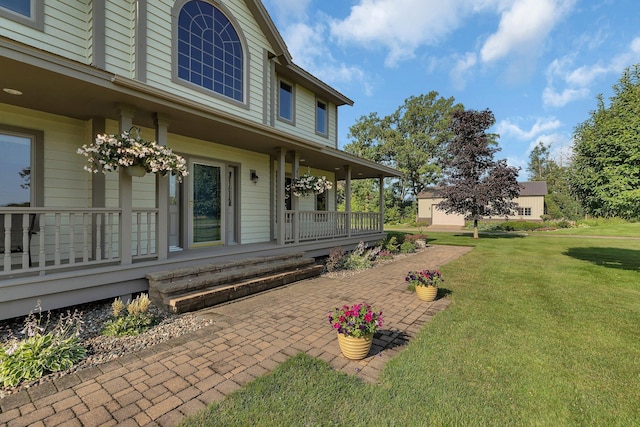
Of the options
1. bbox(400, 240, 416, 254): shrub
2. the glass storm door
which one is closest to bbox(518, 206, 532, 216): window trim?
bbox(400, 240, 416, 254): shrub

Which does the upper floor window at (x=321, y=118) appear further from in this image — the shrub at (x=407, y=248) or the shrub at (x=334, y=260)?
the shrub at (x=407, y=248)

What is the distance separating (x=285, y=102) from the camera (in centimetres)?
975

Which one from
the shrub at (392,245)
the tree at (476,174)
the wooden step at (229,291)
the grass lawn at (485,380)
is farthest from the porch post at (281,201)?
the tree at (476,174)

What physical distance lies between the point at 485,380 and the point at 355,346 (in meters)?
1.26

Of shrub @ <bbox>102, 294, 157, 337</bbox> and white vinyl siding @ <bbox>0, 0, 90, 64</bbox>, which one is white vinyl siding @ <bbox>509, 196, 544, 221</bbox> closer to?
shrub @ <bbox>102, 294, 157, 337</bbox>

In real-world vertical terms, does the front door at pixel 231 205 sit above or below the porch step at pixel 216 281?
above

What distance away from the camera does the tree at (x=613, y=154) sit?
6418 mm

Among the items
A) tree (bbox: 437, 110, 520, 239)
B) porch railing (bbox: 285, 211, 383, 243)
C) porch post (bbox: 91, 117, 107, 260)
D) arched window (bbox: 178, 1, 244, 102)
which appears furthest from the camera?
tree (bbox: 437, 110, 520, 239)

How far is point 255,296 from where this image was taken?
5.50 meters

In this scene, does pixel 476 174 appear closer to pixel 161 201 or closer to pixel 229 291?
pixel 229 291

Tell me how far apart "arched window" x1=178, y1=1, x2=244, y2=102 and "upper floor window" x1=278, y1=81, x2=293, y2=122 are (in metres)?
1.91

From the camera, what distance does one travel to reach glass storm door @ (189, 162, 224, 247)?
23.0ft

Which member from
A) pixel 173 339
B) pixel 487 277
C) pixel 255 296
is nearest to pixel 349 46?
pixel 487 277

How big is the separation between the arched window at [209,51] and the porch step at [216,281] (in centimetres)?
440
